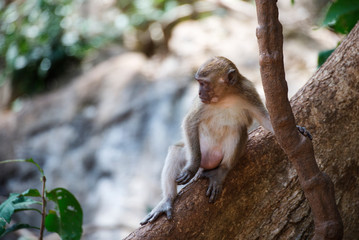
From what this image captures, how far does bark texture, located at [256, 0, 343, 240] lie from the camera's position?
240cm

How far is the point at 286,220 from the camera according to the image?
3.44m

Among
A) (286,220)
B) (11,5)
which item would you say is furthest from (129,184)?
(11,5)

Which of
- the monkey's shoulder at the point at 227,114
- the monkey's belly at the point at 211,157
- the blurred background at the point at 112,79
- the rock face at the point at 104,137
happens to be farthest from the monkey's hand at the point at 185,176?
the rock face at the point at 104,137

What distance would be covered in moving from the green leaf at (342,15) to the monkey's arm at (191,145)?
1.61 metres

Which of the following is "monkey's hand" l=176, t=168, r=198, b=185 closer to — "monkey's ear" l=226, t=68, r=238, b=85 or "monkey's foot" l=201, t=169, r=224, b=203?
"monkey's foot" l=201, t=169, r=224, b=203

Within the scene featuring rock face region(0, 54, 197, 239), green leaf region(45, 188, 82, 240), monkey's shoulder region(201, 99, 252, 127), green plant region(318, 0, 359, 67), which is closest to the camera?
monkey's shoulder region(201, 99, 252, 127)

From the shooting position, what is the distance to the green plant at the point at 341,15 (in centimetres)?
424

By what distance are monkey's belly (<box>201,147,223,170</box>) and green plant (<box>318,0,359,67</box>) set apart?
1600 millimetres

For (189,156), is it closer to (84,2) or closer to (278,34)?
(278,34)

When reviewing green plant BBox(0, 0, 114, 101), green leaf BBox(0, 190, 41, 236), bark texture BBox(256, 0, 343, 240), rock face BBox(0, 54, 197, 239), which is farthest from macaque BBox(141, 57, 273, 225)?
green plant BBox(0, 0, 114, 101)

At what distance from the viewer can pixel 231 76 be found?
3654 millimetres

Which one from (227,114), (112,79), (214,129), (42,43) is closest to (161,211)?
(214,129)

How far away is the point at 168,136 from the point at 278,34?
236 inches

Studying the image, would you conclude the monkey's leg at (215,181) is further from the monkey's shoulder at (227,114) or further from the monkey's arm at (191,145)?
the monkey's shoulder at (227,114)
